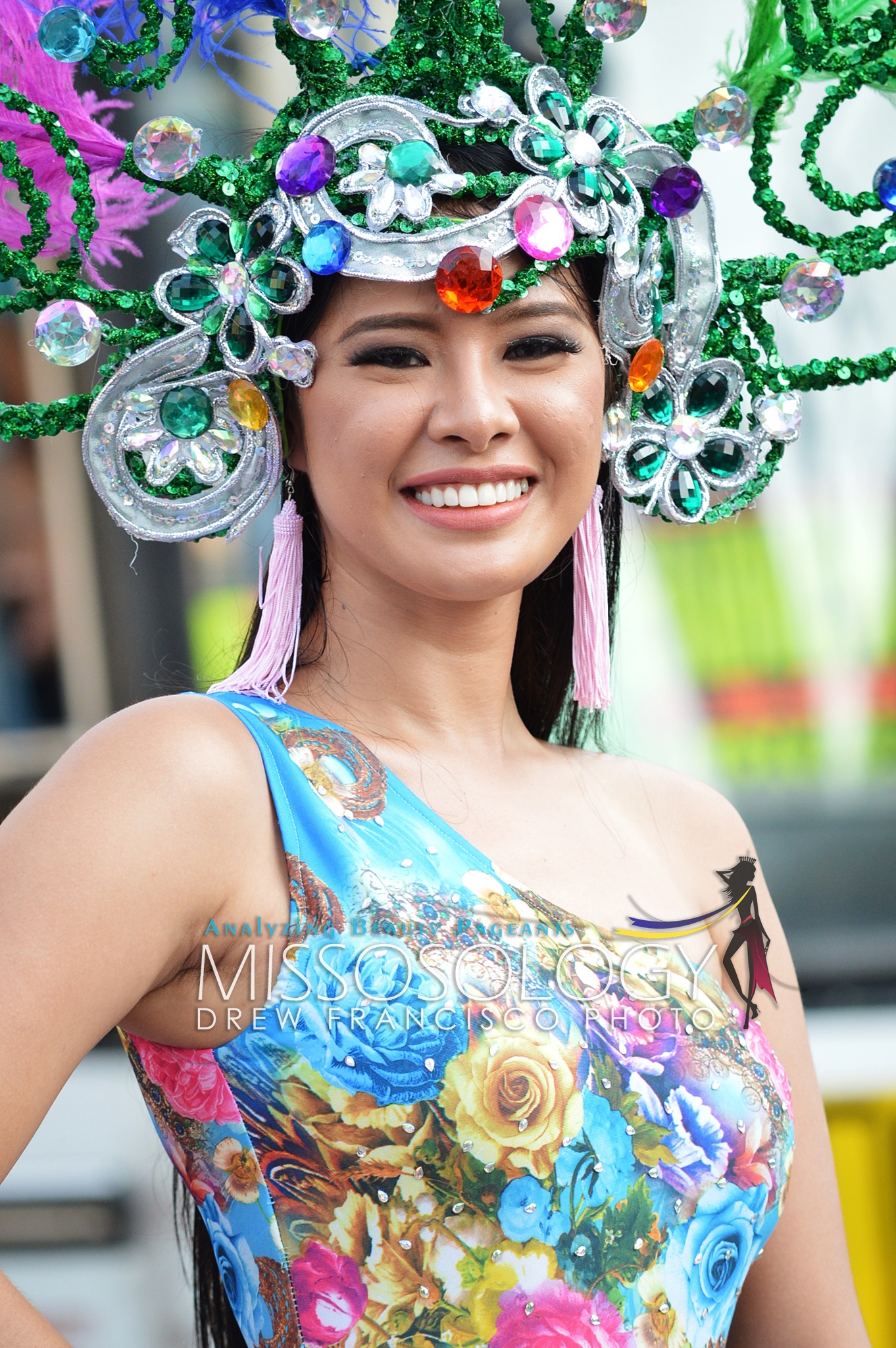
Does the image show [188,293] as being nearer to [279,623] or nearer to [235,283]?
[235,283]

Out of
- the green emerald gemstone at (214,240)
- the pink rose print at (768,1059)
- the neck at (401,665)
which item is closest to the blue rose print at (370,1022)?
the neck at (401,665)

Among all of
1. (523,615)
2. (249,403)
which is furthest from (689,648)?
(249,403)

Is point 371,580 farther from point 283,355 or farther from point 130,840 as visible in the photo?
point 130,840

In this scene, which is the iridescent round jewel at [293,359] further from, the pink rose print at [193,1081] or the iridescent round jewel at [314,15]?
the pink rose print at [193,1081]

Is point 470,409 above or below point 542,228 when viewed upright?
below

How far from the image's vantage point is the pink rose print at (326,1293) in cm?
115

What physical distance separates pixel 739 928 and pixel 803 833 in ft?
6.94

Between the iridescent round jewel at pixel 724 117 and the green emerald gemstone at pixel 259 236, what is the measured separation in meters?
0.51

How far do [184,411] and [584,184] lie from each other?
0.47m

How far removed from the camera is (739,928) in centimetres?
155

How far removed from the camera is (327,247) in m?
1.26

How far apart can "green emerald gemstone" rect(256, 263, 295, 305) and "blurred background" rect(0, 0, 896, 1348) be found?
1.76 m

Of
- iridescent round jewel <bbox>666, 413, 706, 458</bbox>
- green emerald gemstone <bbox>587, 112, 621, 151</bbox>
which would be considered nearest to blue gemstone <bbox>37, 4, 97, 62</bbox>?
green emerald gemstone <bbox>587, 112, 621, 151</bbox>

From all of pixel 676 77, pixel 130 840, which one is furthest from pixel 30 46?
pixel 676 77
